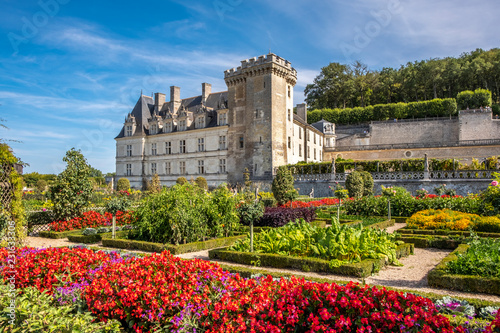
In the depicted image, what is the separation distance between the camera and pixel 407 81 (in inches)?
2299

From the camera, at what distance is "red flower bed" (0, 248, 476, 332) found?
12.8 ft

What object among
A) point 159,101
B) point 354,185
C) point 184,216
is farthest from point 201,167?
point 184,216

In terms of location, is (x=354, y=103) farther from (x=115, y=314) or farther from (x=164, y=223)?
(x=115, y=314)

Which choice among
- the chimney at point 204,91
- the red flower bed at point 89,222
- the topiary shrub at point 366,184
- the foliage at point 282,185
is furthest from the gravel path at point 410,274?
the chimney at point 204,91

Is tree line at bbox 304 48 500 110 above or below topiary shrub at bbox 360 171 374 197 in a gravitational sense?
above

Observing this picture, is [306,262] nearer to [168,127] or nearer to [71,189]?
[71,189]

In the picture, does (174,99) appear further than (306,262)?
Yes

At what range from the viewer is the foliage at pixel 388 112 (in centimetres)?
5235

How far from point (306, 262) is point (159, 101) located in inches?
1506

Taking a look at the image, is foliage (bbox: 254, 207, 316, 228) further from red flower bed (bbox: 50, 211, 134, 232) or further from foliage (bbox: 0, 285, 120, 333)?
foliage (bbox: 0, 285, 120, 333)

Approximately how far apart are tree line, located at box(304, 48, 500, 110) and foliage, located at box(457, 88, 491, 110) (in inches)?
163

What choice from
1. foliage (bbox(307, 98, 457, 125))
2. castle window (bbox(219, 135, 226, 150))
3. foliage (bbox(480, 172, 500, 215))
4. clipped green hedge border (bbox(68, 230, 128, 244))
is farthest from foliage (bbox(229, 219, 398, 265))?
foliage (bbox(307, 98, 457, 125))

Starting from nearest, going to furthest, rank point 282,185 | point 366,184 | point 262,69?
point 282,185, point 366,184, point 262,69

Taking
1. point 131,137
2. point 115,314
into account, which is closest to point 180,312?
point 115,314
